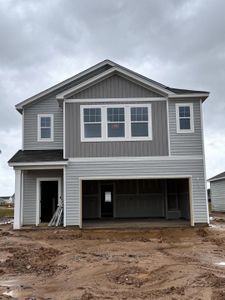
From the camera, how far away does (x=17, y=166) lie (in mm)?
16906

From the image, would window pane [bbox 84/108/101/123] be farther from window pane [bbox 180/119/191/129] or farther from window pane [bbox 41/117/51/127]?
window pane [bbox 180/119/191/129]

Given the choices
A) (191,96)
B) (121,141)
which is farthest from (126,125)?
(191,96)

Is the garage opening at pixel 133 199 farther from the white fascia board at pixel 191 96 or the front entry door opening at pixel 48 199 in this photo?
the white fascia board at pixel 191 96

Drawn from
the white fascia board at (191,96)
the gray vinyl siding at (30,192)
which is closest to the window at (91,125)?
the gray vinyl siding at (30,192)

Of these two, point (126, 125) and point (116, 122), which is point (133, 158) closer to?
point (126, 125)

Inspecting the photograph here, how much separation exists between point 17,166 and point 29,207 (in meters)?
2.30

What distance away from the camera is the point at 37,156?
17.6 meters

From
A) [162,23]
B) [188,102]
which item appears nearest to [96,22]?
[162,23]

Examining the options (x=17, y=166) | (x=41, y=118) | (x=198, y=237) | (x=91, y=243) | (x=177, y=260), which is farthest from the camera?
(x=41, y=118)

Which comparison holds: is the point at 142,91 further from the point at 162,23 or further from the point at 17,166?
the point at 17,166

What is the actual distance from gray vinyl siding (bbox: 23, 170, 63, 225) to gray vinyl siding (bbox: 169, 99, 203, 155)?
553 cm

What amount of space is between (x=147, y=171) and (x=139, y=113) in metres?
2.61

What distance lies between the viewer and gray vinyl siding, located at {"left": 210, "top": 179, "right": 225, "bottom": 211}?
3187 cm

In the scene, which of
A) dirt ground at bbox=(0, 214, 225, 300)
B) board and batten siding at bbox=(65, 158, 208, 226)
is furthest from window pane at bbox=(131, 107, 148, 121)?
dirt ground at bbox=(0, 214, 225, 300)
